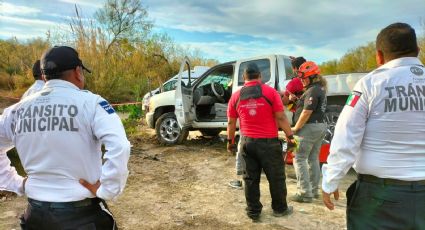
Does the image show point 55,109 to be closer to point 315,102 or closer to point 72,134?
point 72,134

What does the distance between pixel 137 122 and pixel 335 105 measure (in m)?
7.73

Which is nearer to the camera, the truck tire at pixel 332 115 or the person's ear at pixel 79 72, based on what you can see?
the person's ear at pixel 79 72

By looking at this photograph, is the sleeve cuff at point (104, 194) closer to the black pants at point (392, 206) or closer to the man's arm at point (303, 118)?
the black pants at point (392, 206)

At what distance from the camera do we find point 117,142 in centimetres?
202

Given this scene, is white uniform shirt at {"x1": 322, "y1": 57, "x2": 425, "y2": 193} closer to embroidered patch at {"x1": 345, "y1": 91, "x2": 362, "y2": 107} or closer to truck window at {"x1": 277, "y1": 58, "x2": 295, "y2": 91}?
embroidered patch at {"x1": 345, "y1": 91, "x2": 362, "y2": 107}

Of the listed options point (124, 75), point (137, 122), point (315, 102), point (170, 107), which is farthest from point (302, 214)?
point (124, 75)

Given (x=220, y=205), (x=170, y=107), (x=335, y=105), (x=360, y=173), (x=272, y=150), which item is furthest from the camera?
(x=170, y=107)

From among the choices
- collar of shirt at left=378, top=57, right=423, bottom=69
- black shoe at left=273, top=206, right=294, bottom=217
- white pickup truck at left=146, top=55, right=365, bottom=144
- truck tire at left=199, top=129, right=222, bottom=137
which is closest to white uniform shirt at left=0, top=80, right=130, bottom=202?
collar of shirt at left=378, top=57, right=423, bottom=69

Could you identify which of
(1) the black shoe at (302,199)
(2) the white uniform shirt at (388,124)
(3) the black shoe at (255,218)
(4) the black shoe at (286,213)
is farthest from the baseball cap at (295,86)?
(2) the white uniform shirt at (388,124)

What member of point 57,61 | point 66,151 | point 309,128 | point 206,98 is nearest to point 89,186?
point 66,151

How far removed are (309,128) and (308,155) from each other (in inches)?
15.8

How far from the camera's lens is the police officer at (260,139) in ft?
15.0

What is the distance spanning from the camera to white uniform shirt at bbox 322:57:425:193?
7.27ft

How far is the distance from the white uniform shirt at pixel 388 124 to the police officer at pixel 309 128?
2.58 metres
